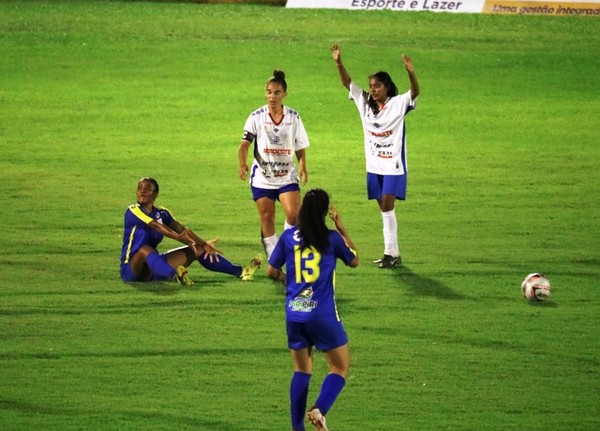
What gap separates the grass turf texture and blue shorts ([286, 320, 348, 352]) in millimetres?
902

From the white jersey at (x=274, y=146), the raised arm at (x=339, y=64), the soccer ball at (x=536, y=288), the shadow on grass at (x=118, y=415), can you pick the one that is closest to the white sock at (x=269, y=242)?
the white jersey at (x=274, y=146)

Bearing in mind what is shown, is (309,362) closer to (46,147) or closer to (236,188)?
(236,188)

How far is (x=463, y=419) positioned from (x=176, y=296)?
4901 mm

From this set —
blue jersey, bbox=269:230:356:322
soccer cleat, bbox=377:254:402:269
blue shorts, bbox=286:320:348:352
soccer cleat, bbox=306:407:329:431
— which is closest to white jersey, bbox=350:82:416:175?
soccer cleat, bbox=377:254:402:269

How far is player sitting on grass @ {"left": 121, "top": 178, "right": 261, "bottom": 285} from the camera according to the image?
17.5 meters

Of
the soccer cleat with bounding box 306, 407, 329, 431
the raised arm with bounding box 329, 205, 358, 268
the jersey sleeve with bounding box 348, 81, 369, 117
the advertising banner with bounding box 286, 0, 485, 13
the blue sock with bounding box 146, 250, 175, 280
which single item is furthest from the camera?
the advertising banner with bounding box 286, 0, 485, 13

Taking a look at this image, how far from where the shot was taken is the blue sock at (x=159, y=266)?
17.5 m

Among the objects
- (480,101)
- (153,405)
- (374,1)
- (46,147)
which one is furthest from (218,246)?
(374,1)

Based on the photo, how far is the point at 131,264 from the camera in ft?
58.0

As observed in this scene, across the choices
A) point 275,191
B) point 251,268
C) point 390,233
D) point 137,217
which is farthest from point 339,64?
point 137,217

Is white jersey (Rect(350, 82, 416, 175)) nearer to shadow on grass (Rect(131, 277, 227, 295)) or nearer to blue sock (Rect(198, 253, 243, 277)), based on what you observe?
blue sock (Rect(198, 253, 243, 277))

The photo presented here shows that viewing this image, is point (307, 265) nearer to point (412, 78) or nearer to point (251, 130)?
point (251, 130)

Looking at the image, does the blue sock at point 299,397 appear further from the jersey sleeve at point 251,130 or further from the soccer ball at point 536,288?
the jersey sleeve at point 251,130

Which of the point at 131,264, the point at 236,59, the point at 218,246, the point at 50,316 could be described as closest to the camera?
the point at 50,316
